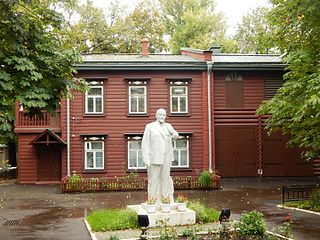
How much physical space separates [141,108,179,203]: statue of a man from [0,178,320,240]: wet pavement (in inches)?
88.6

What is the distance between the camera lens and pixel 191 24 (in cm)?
4897

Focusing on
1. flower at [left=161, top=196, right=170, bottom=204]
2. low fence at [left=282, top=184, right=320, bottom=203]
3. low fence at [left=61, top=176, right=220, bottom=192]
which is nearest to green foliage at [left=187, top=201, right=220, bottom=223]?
flower at [left=161, top=196, right=170, bottom=204]

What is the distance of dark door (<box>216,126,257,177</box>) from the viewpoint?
28578 mm

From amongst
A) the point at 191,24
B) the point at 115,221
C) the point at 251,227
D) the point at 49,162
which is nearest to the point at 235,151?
the point at 49,162

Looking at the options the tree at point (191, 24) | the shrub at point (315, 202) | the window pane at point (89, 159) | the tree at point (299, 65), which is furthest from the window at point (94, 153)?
the tree at point (191, 24)

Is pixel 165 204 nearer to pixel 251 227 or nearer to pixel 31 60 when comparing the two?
pixel 251 227

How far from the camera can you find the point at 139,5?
44750mm

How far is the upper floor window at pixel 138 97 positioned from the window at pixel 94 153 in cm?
255

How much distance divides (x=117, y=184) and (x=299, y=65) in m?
11.4

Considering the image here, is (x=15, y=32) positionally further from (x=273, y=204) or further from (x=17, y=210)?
(x=273, y=204)

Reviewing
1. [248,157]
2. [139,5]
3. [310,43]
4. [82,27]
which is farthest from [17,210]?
[139,5]

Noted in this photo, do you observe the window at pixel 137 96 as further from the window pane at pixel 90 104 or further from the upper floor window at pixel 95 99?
the window pane at pixel 90 104

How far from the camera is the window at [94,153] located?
90.5 ft

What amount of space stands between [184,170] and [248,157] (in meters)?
3.91
